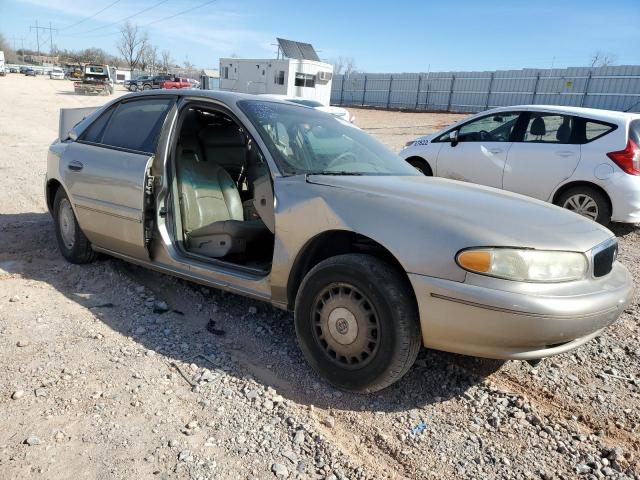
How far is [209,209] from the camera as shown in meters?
4.07

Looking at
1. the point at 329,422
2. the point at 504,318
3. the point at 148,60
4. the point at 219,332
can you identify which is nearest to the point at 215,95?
the point at 219,332

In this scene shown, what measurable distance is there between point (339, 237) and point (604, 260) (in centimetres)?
148

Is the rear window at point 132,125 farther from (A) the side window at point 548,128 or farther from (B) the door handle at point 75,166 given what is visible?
(A) the side window at point 548,128

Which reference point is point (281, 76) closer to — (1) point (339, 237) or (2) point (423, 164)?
(2) point (423, 164)

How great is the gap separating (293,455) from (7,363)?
185cm

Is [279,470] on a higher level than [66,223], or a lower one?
lower

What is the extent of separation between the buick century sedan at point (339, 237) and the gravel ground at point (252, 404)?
0.34 meters

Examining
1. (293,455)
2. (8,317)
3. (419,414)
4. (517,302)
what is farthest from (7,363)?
(517,302)

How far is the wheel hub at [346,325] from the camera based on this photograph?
271 cm

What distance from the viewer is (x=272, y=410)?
270 cm

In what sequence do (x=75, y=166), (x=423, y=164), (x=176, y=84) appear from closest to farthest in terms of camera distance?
(x=75, y=166) → (x=423, y=164) → (x=176, y=84)

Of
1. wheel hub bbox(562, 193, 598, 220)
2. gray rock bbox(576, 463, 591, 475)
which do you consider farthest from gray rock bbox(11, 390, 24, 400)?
wheel hub bbox(562, 193, 598, 220)

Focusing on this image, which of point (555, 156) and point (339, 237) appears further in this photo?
point (555, 156)

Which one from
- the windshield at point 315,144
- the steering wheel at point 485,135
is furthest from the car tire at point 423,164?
the windshield at point 315,144
